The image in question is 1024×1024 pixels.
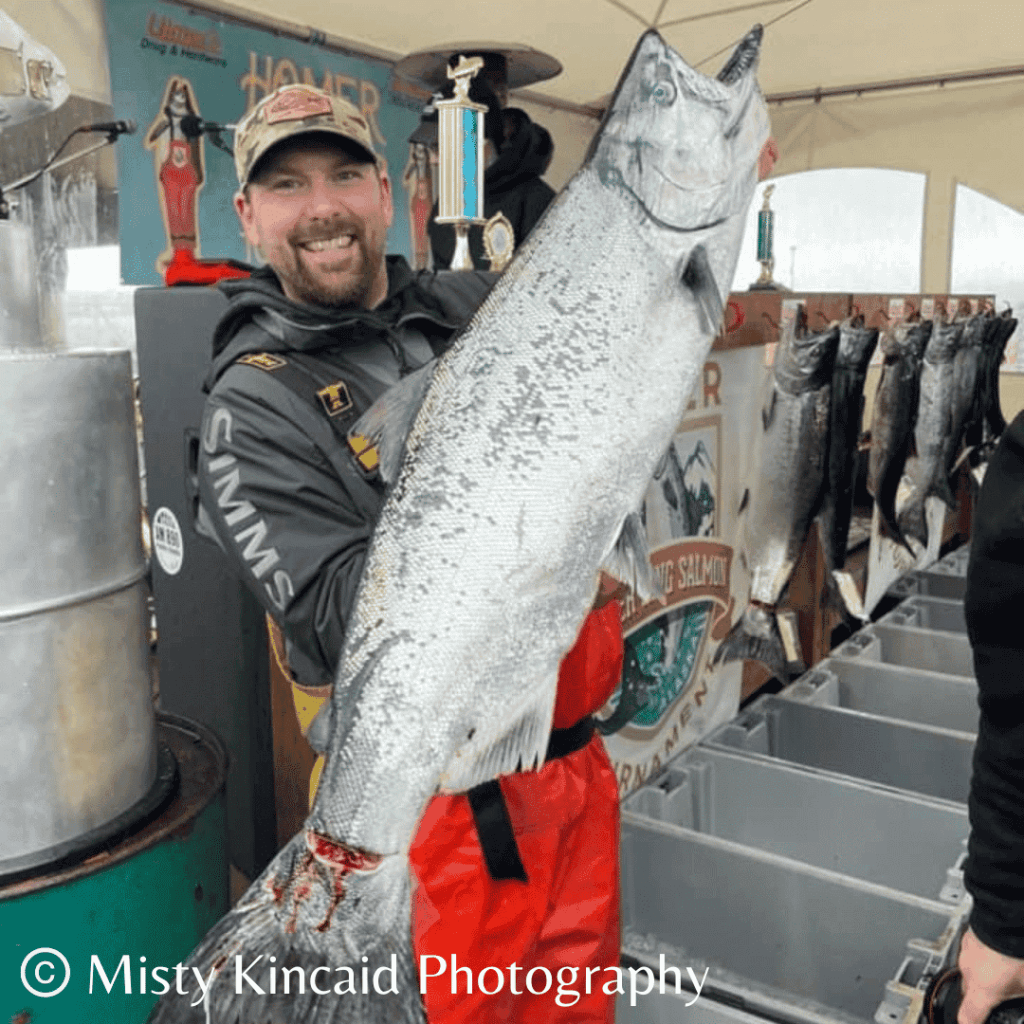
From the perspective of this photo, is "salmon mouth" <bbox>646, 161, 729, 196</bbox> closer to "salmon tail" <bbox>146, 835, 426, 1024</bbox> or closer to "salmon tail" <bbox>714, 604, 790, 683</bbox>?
"salmon tail" <bbox>146, 835, 426, 1024</bbox>

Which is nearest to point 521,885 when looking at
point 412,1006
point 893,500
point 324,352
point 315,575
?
point 412,1006

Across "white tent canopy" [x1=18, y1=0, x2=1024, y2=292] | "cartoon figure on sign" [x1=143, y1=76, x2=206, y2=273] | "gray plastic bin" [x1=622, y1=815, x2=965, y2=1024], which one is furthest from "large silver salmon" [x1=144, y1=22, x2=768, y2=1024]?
"cartoon figure on sign" [x1=143, y1=76, x2=206, y2=273]

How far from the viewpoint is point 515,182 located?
3.21 metres

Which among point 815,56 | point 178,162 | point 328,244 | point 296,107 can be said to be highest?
point 815,56

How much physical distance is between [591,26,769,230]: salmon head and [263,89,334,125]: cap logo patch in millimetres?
701

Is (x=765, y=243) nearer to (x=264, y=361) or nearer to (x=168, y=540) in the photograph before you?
(x=168, y=540)

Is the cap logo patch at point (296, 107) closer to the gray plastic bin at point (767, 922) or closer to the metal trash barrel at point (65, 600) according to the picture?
the metal trash barrel at point (65, 600)

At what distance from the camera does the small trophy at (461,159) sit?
199cm

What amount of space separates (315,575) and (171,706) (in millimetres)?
1282

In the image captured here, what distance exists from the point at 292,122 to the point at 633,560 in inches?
38.7

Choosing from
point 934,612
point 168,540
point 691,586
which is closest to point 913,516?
point 934,612

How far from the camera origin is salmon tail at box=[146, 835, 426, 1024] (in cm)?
113

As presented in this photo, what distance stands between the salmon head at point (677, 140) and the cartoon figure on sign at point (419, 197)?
5.35 m

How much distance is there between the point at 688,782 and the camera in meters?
2.68
